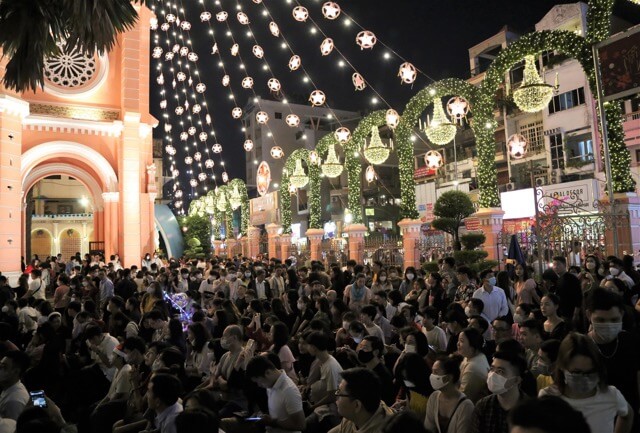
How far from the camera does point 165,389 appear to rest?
12.3 ft

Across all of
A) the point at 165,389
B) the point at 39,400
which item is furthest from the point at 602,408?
the point at 39,400

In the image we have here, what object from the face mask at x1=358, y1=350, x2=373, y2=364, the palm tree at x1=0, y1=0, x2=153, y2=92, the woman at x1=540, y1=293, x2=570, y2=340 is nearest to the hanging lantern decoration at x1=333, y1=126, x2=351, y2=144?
the palm tree at x1=0, y1=0, x2=153, y2=92

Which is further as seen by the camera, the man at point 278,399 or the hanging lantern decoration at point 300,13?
the hanging lantern decoration at point 300,13

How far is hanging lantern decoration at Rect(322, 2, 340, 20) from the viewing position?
14.0 meters

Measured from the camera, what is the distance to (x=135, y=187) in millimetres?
21516

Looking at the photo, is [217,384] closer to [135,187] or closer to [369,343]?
[369,343]

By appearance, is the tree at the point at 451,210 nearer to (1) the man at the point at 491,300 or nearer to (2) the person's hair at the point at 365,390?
(1) the man at the point at 491,300

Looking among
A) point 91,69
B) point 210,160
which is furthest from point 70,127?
point 210,160

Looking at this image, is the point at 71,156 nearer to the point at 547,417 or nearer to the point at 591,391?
the point at 591,391

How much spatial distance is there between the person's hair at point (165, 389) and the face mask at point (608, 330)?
125 inches

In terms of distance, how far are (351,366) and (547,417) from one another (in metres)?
3.35

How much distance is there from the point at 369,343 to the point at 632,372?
2.07 m

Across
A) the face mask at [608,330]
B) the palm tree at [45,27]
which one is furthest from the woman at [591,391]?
the palm tree at [45,27]

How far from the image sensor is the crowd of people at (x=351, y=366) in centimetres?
292
